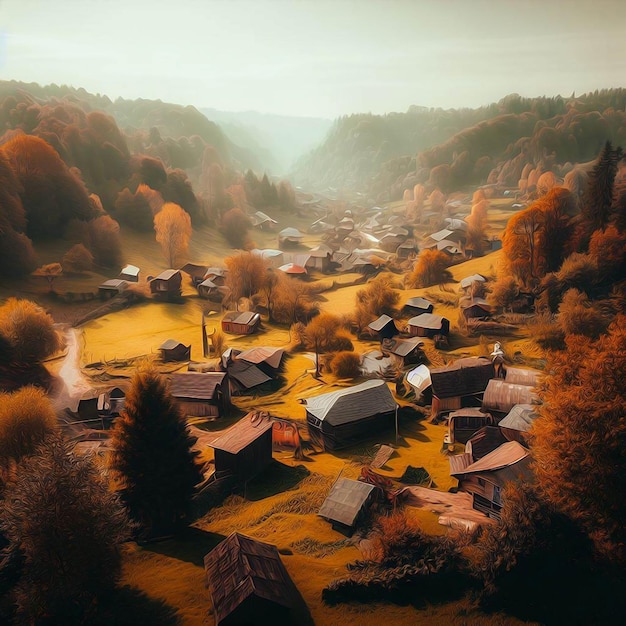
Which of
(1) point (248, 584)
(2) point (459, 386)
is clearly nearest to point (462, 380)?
(2) point (459, 386)

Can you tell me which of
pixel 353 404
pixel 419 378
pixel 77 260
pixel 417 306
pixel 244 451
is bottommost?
pixel 419 378

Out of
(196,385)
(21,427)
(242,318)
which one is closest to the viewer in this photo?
(21,427)

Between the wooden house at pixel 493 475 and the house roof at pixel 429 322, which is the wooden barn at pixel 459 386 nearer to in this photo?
the wooden house at pixel 493 475

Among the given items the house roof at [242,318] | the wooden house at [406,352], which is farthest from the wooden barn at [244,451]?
the house roof at [242,318]

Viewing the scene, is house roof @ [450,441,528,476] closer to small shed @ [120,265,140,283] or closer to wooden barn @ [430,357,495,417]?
wooden barn @ [430,357,495,417]

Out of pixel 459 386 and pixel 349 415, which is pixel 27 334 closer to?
pixel 349 415

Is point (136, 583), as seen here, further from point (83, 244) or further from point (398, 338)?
point (83, 244)

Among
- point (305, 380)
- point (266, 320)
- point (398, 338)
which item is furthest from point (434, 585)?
point (266, 320)

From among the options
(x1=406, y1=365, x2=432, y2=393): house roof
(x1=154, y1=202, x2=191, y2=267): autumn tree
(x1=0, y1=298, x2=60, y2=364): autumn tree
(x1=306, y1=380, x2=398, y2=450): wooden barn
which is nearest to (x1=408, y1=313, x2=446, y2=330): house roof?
(x1=406, y1=365, x2=432, y2=393): house roof
